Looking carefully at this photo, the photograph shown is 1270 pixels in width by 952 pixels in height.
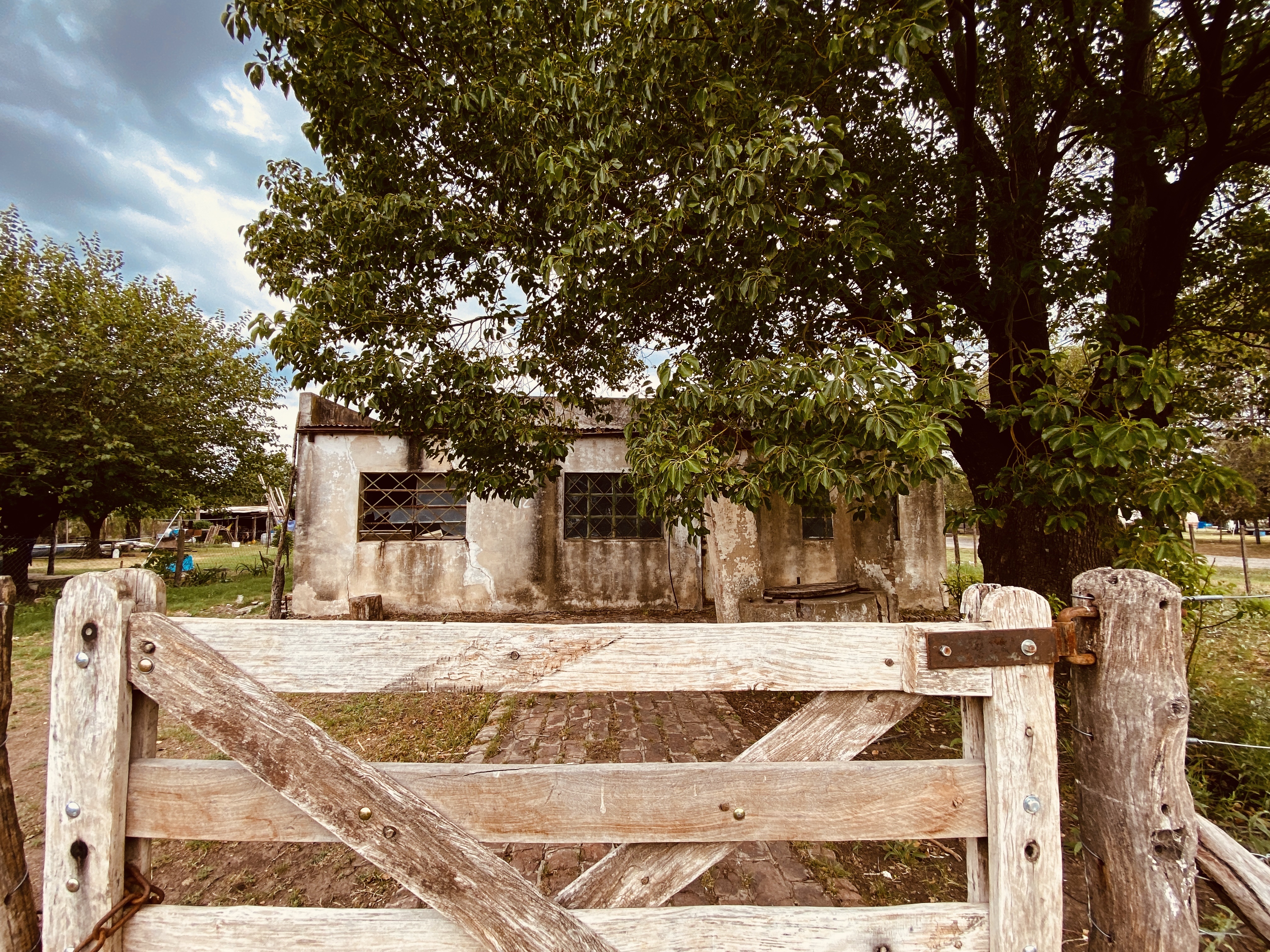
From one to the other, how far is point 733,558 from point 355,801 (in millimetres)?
5746

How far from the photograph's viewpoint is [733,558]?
22.5 ft

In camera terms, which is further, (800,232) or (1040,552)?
(1040,552)

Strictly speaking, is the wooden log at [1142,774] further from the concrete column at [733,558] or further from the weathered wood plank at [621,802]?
the concrete column at [733,558]

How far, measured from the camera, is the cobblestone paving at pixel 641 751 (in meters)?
2.61

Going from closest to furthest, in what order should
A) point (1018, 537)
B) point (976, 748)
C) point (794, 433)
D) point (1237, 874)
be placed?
point (976, 748) → point (1237, 874) → point (794, 433) → point (1018, 537)

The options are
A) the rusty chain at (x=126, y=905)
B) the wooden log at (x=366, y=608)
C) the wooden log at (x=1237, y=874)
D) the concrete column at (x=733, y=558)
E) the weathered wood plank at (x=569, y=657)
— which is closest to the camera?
the rusty chain at (x=126, y=905)

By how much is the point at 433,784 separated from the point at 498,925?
1.22 ft

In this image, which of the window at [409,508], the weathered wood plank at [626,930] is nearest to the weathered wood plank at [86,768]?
the weathered wood plank at [626,930]

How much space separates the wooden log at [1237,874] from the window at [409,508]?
9.21m

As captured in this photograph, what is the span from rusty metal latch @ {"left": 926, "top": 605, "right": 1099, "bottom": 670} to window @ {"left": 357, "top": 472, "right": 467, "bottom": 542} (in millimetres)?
9034

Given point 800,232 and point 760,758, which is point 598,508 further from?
point 760,758

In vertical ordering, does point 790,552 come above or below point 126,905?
above

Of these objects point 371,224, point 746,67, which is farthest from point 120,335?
point 746,67

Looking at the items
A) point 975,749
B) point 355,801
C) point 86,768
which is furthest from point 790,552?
point 86,768
